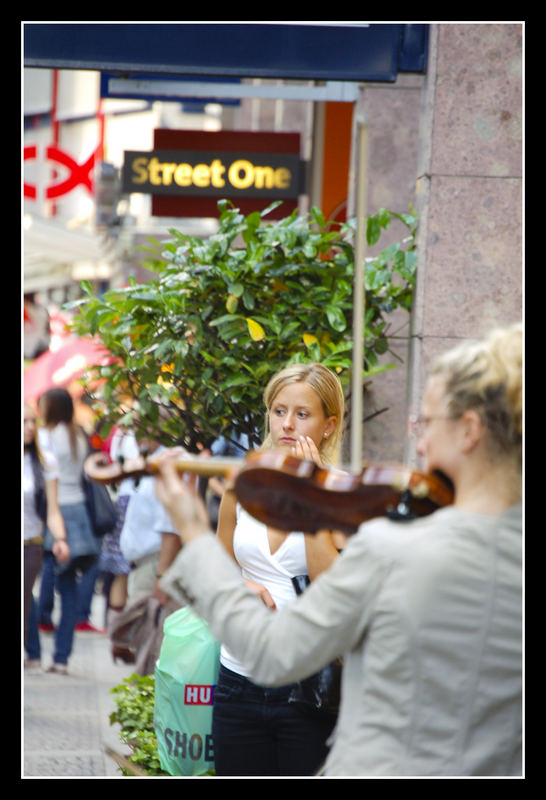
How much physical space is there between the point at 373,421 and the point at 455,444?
3632 mm

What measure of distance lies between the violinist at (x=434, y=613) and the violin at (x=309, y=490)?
10 cm

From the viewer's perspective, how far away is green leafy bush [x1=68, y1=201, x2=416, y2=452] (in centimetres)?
440

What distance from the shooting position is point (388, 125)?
21.5ft

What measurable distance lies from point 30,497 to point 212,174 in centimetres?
246

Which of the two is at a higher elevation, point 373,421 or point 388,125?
point 388,125

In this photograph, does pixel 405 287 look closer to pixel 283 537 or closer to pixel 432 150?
pixel 432 150

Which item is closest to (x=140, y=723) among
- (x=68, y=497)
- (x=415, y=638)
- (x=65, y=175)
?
(x=415, y=638)

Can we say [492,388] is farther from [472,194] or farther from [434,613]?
[472,194]

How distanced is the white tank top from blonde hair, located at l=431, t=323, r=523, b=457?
1267 millimetres

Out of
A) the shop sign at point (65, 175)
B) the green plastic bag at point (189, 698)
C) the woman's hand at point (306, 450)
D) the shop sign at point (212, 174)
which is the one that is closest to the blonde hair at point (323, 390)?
the woman's hand at point (306, 450)

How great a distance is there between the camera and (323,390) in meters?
3.45

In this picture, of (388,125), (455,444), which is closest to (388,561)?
(455,444)

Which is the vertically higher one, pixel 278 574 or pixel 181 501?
pixel 181 501

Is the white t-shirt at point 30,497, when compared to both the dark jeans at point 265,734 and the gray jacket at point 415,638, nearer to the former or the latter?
the dark jeans at point 265,734
